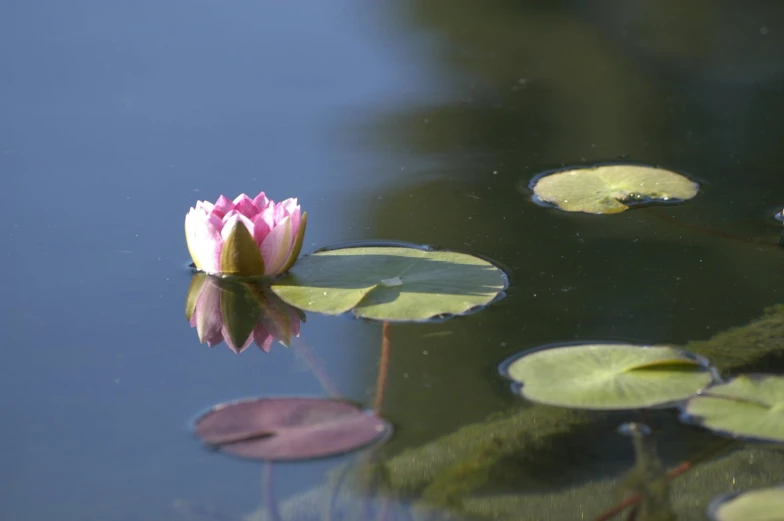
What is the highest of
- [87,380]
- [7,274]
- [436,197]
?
[436,197]

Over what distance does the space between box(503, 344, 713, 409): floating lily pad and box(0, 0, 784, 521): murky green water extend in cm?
3

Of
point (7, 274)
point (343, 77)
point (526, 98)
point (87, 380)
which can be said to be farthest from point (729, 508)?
point (343, 77)

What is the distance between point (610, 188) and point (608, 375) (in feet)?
2.55

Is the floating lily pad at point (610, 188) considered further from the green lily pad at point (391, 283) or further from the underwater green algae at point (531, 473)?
the underwater green algae at point (531, 473)

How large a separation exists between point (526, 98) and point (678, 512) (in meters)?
1.72

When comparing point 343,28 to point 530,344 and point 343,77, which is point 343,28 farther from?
point 530,344

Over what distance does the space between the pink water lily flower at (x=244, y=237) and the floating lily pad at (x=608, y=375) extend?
0.46 m

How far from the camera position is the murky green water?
3.78 feet

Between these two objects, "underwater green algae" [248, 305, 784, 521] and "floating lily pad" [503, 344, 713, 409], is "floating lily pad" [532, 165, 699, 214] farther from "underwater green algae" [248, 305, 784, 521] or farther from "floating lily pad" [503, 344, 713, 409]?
"underwater green algae" [248, 305, 784, 521]

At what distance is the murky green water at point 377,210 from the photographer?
1152 millimetres

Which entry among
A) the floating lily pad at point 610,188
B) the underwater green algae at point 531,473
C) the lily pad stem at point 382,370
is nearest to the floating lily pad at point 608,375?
the underwater green algae at point 531,473

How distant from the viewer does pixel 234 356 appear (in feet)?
4.60

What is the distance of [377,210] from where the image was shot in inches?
75.0

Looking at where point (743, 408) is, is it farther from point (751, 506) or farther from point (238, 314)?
point (238, 314)
